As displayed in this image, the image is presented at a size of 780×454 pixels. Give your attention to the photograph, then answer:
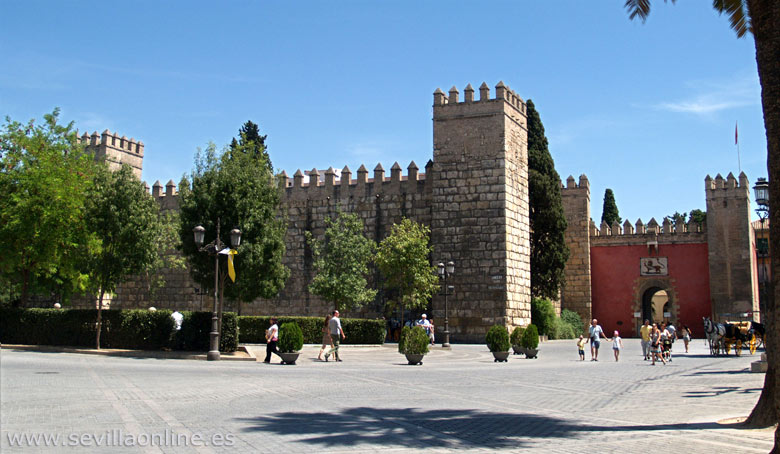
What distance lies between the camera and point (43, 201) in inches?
899

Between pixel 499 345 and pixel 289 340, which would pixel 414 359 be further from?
pixel 289 340

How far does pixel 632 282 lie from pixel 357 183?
17126 mm

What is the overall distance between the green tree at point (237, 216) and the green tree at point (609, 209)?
29758 mm

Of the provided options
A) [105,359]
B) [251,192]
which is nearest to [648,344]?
[251,192]

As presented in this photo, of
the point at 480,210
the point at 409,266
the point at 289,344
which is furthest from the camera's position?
the point at 480,210

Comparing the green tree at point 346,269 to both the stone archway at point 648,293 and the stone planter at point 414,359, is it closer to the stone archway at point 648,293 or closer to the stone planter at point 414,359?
the stone planter at point 414,359

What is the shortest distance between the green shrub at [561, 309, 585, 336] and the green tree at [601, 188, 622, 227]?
11671 millimetres

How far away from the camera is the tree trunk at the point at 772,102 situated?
24.0ft

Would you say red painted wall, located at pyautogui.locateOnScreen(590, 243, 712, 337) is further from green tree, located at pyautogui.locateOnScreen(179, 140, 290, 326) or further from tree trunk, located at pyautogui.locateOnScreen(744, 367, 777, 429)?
tree trunk, located at pyautogui.locateOnScreen(744, 367, 777, 429)

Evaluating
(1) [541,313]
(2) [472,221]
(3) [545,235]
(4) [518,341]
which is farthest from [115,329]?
(3) [545,235]

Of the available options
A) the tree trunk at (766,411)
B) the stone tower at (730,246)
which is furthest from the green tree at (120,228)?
the stone tower at (730,246)

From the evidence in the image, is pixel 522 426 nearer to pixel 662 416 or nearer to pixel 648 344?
pixel 662 416

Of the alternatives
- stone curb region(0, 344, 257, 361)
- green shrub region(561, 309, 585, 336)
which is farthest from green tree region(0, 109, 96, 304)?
green shrub region(561, 309, 585, 336)

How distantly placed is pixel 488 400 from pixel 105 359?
1174 cm
